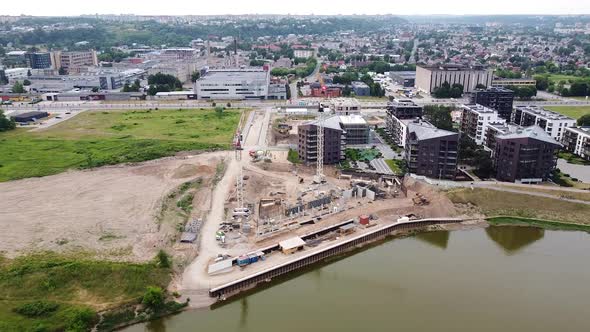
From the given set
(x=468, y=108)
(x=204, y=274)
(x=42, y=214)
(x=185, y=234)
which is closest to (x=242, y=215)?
(x=185, y=234)

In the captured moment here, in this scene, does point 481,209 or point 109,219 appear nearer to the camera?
point 109,219

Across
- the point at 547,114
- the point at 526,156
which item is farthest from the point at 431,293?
the point at 547,114

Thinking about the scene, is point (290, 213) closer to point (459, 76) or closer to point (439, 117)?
point (439, 117)

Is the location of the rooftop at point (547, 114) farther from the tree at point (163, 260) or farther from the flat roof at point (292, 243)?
the tree at point (163, 260)

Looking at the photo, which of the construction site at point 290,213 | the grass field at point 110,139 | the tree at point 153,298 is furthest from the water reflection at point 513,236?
the grass field at point 110,139

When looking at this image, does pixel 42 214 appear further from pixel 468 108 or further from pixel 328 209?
pixel 468 108

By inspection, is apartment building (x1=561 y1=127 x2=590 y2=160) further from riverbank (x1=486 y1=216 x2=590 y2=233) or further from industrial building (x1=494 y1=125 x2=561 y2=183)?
riverbank (x1=486 y1=216 x2=590 y2=233)
